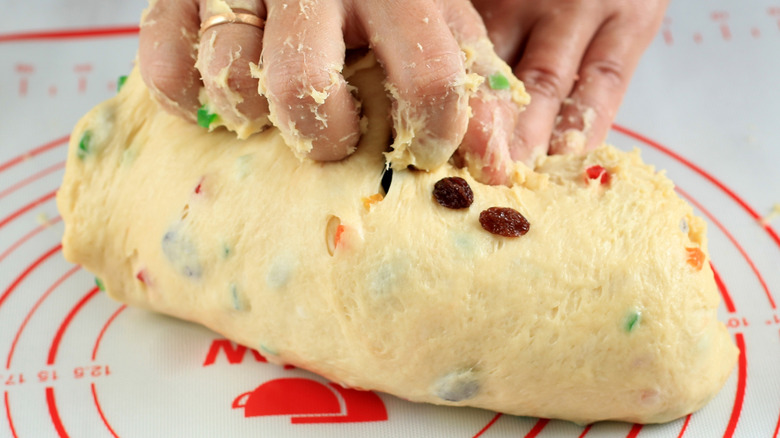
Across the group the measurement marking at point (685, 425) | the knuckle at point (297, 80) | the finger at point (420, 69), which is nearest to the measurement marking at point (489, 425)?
the measurement marking at point (685, 425)

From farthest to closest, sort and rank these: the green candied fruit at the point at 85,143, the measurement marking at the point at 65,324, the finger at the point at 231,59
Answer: the measurement marking at the point at 65,324, the green candied fruit at the point at 85,143, the finger at the point at 231,59

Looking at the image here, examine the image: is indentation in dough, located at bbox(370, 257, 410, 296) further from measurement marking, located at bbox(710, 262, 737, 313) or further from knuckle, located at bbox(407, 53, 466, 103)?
measurement marking, located at bbox(710, 262, 737, 313)

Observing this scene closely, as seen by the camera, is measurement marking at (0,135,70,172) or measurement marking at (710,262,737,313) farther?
measurement marking at (0,135,70,172)

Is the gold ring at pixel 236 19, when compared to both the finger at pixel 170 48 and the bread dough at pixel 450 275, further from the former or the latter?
the bread dough at pixel 450 275

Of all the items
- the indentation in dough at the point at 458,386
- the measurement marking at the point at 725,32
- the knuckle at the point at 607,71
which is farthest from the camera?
the measurement marking at the point at 725,32

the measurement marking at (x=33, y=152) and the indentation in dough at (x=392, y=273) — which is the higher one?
the indentation in dough at (x=392, y=273)

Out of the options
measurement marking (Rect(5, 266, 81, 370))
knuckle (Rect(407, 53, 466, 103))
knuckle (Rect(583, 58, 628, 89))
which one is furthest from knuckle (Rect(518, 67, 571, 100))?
measurement marking (Rect(5, 266, 81, 370))

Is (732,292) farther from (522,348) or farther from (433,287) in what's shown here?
(433,287)
